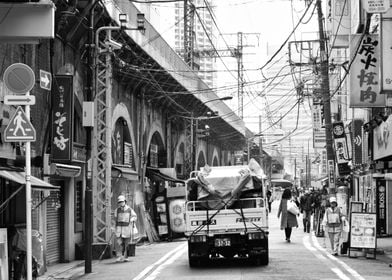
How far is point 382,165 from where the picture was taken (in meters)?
27.5

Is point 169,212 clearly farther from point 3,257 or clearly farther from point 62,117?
point 3,257

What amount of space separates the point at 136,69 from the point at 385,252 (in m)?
12.5

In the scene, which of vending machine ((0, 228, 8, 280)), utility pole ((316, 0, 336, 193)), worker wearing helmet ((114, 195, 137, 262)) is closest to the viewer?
vending machine ((0, 228, 8, 280))

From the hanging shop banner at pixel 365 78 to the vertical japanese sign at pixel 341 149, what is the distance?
9.59 meters

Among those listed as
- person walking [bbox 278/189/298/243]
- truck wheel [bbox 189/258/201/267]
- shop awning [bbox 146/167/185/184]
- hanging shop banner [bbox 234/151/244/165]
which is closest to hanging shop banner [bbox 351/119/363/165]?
shop awning [bbox 146/167/185/184]

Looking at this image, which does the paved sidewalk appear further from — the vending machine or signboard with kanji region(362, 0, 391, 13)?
signboard with kanji region(362, 0, 391, 13)

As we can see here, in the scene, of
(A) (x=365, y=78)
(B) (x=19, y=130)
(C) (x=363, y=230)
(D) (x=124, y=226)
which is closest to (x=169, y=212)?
(D) (x=124, y=226)

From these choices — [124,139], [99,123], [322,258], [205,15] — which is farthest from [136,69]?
[322,258]

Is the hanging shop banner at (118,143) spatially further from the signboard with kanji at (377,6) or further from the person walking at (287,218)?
the signboard with kanji at (377,6)

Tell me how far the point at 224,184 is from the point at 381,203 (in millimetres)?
12692

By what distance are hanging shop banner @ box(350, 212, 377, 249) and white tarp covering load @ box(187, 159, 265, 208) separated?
3677mm

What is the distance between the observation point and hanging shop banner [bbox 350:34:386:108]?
21.8m

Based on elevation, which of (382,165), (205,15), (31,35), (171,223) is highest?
(205,15)

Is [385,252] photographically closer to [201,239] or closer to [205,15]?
[201,239]
